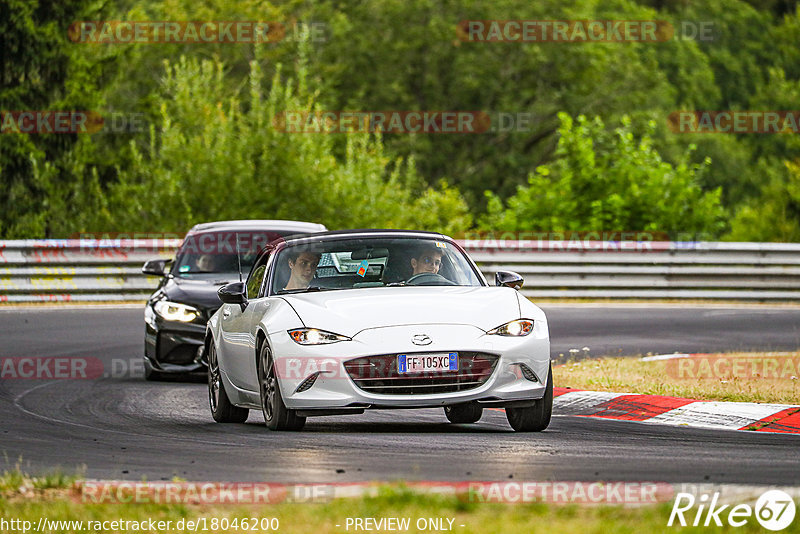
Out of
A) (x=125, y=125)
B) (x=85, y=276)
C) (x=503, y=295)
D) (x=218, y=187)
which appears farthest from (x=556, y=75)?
(x=503, y=295)

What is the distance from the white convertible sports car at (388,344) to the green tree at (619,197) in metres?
21.7

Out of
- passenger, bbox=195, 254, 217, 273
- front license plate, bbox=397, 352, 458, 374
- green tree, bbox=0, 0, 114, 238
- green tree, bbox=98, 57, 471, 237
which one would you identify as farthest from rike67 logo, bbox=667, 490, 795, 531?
green tree, bbox=0, 0, 114, 238

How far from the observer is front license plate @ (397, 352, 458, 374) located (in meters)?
9.63

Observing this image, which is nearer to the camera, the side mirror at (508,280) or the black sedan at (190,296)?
the side mirror at (508,280)

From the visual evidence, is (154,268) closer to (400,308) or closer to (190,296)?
(190,296)

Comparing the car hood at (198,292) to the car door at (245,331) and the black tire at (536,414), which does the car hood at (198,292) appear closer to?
the car door at (245,331)

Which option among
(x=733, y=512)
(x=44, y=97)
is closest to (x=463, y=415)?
(x=733, y=512)

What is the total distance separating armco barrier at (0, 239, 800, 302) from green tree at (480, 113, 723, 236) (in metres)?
5.45

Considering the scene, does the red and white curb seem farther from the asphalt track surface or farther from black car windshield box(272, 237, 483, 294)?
black car windshield box(272, 237, 483, 294)

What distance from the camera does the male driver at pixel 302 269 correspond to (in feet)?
35.8

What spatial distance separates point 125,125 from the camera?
39250 millimetres

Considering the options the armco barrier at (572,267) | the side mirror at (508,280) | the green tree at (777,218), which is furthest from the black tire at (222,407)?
the green tree at (777,218)

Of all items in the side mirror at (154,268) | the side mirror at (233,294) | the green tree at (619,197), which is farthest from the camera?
the green tree at (619,197)

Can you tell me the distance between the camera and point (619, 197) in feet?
106
